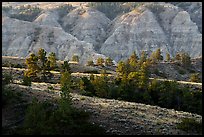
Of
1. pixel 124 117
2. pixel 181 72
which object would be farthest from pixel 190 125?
pixel 181 72

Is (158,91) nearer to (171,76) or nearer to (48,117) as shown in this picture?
(48,117)

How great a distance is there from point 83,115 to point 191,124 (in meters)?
11.4

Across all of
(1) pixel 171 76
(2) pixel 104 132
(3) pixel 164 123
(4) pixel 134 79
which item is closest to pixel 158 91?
(4) pixel 134 79

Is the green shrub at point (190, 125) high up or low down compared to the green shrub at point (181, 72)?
down

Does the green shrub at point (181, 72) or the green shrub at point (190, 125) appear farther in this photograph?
the green shrub at point (181, 72)

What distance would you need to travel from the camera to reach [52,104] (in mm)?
43156

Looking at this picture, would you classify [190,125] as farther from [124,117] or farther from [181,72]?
[181,72]

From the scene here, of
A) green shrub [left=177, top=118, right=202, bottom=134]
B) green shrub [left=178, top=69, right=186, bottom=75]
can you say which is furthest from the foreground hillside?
green shrub [left=178, top=69, right=186, bottom=75]

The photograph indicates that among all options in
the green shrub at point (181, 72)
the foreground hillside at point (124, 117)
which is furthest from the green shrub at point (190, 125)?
the green shrub at point (181, 72)

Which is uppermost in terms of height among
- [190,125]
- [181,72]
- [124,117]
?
[181,72]

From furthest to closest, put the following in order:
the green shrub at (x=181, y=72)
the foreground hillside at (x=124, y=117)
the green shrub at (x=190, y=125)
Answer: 1. the green shrub at (x=181, y=72)
2. the green shrub at (x=190, y=125)
3. the foreground hillside at (x=124, y=117)

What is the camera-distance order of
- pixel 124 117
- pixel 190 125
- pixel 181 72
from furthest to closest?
1. pixel 181 72
2. pixel 124 117
3. pixel 190 125

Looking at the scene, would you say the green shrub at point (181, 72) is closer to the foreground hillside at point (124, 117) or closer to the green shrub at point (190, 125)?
the foreground hillside at point (124, 117)

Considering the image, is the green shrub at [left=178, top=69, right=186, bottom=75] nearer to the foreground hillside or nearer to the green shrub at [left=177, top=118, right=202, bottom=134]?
the foreground hillside
